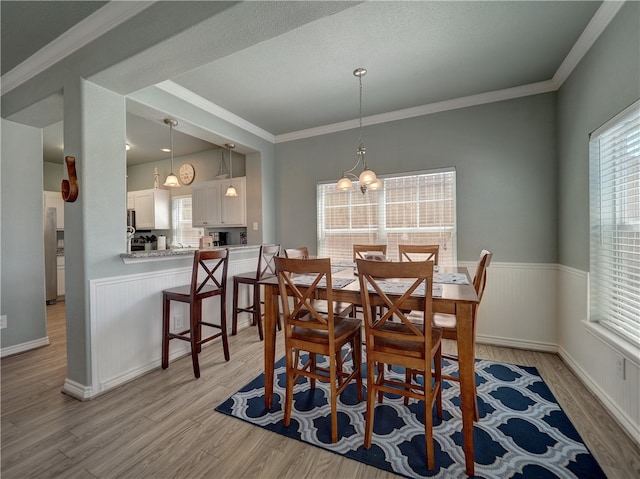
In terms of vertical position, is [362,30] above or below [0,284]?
above

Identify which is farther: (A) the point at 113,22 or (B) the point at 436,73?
(B) the point at 436,73

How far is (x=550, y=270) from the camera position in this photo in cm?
294

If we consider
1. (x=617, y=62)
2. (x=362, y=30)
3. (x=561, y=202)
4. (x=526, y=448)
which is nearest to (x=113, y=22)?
(x=362, y=30)

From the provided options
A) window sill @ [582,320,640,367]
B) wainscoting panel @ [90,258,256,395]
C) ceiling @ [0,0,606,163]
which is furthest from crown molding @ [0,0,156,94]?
window sill @ [582,320,640,367]

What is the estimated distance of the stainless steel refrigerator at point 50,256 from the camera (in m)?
4.91

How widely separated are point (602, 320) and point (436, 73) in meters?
2.46

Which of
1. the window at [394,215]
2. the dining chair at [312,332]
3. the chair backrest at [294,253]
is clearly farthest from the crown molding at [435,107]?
the dining chair at [312,332]

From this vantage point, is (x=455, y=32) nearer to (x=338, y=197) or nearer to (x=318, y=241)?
(x=338, y=197)

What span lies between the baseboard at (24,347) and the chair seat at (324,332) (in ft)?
10.2

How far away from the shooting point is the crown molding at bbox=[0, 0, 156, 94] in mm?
1890

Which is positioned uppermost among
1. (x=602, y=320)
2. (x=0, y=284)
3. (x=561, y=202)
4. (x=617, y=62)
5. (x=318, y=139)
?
(x=318, y=139)

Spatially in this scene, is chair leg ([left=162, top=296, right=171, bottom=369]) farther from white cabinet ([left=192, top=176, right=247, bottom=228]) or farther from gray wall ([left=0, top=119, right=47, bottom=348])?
white cabinet ([left=192, top=176, right=247, bottom=228])

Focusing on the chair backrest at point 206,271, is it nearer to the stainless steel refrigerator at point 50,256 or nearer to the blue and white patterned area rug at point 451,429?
the blue and white patterned area rug at point 451,429

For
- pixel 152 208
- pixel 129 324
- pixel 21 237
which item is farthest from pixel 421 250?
pixel 152 208
